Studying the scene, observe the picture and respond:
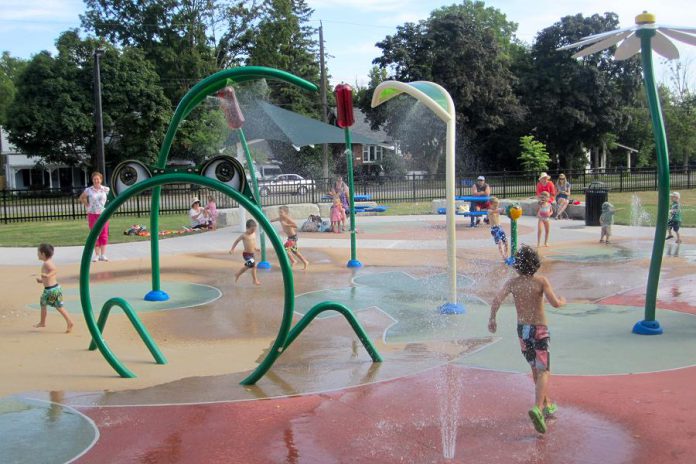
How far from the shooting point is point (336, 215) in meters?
19.8

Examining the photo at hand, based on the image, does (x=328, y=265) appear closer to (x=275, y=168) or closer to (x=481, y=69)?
(x=481, y=69)

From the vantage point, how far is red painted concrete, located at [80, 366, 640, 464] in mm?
4801

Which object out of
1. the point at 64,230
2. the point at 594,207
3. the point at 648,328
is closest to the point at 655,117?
the point at 648,328

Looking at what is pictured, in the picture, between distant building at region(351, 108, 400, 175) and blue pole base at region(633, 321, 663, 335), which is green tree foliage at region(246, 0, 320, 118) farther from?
blue pole base at region(633, 321, 663, 335)

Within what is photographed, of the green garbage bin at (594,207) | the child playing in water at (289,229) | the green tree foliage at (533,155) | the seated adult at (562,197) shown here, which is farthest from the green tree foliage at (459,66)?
the child playing in water at (289,229)

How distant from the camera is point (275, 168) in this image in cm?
5525

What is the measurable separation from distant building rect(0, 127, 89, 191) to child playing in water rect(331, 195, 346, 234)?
41.4 metres

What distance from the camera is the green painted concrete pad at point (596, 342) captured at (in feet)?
22.5

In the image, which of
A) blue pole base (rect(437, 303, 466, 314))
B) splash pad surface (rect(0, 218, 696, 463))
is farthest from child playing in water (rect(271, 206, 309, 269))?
blue pole base (rect(437, 303, 466, 314))

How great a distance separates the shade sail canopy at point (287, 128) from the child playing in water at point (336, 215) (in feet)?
22.2

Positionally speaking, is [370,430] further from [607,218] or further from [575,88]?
[575,88]

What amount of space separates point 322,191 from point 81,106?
1791cm

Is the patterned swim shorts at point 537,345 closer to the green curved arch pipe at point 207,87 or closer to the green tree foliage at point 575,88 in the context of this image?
the green curved arch pipe at point 207,87

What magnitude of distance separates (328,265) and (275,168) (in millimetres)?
42213
